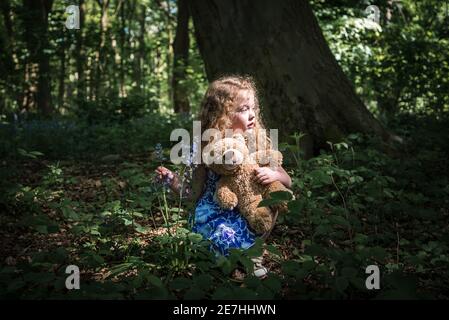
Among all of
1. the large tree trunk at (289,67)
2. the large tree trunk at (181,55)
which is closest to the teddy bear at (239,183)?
the large tree trunk at (289,67)

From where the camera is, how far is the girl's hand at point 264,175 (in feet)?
8.79

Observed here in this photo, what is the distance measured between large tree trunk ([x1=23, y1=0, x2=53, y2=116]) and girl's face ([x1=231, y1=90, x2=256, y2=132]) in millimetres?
9400

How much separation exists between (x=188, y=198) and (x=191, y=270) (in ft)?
1.50

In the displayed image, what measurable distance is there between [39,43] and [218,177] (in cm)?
971

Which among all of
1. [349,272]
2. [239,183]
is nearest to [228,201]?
[239,183]

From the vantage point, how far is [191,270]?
8.84 ft

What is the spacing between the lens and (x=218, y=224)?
277 centimetres

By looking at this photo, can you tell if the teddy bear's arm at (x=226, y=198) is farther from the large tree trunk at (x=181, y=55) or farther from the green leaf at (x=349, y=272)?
the large tree trunk at (x=181, y=55)

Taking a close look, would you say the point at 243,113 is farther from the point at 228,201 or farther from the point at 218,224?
the point at 218,224

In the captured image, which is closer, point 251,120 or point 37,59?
point 251,120

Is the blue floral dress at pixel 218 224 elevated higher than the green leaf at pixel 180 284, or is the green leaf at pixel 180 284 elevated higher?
the blue floral dress at pixel 218 224
